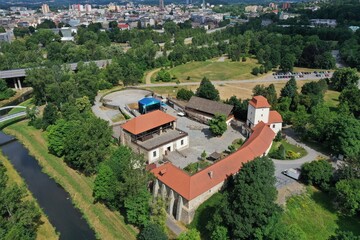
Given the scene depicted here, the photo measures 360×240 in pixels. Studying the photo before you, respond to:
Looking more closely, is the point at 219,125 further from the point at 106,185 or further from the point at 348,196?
the point at 348,196

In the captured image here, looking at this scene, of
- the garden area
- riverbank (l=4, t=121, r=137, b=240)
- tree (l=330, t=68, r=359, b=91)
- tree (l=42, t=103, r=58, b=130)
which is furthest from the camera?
tree (l=330, t=68, r=359, b=91)

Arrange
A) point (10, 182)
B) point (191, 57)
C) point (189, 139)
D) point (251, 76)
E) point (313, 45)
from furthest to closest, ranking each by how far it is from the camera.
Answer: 1. point (191, 57)
2. point (313, 45)
3. point (251, 76)
4. point (189, 139)
5. point (10, 182)

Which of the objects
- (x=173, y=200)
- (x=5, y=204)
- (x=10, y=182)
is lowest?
(x=10, y=182)

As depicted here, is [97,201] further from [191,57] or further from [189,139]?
[191,57]

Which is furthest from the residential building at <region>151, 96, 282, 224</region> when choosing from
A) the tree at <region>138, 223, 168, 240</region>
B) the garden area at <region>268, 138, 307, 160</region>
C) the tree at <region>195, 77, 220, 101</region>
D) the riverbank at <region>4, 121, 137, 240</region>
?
the tree at <region>195, 77, 220, 101</region>

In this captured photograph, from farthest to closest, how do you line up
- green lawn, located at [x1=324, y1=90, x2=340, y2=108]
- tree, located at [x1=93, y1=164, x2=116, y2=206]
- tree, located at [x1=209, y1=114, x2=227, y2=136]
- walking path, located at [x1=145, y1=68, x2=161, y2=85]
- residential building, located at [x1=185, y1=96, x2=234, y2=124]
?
walking path, located at [x1=145, y1=68, x2=161, y2=85] < green lawn, located at [x1=324, y1=90, x2=340, y2=108] < residential building, located at [x1=185, y1=96, x2=234, y2=124] < tree, located at [x1=209, y1=114, x2=227, y2=136] < tree, located at [x1=93, y1=164, x2=116, y2=206]

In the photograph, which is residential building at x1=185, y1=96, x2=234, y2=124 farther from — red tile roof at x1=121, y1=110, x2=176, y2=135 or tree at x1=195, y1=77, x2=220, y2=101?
red tile roof at x1=121, y1=110, x2=176, y2=135

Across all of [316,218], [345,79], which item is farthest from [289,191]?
[345,79]

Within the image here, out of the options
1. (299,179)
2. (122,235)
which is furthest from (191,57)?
→ (122,235)
